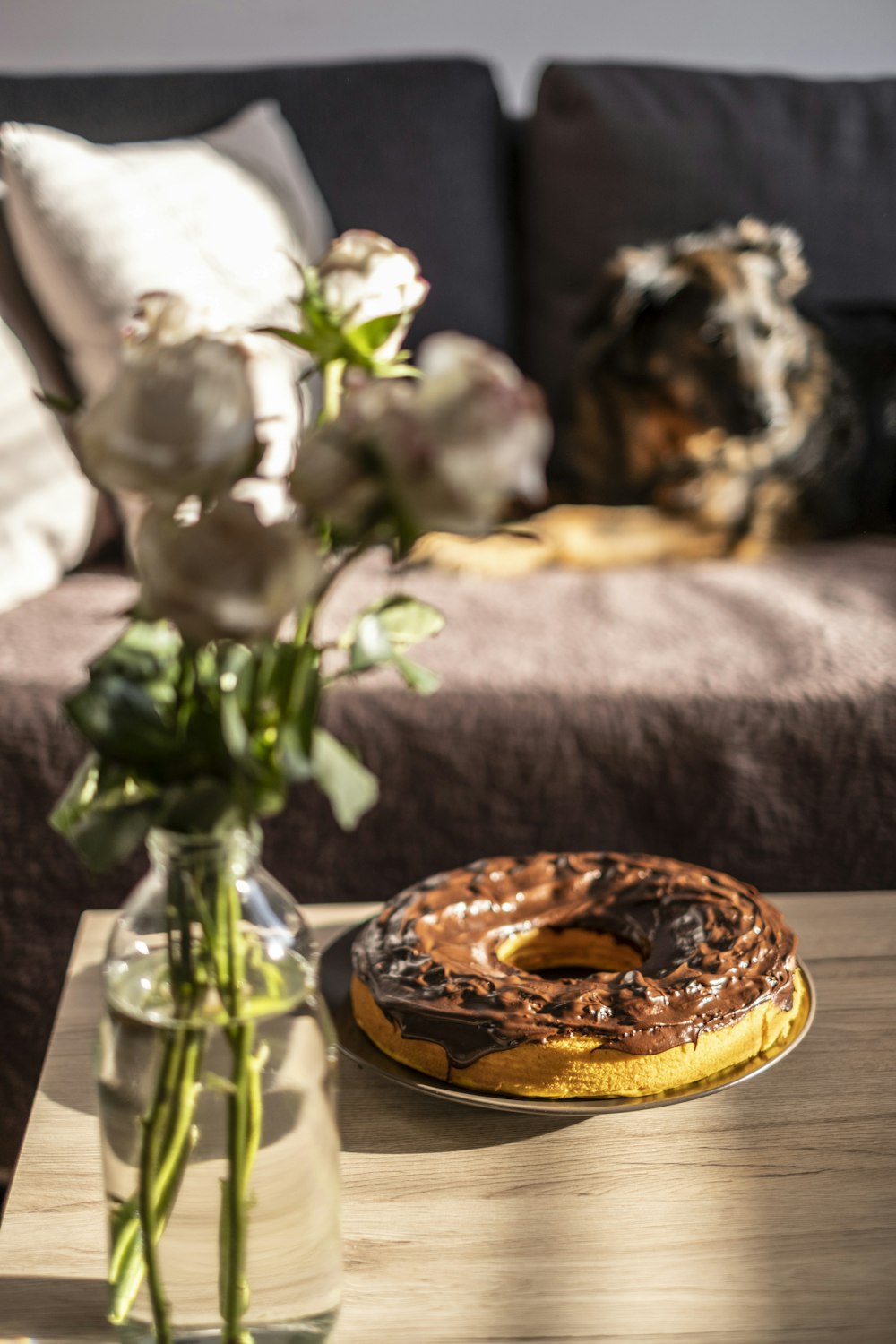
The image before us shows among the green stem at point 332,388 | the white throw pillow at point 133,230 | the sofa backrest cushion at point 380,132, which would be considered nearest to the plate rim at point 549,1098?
the green stem at point 332,388

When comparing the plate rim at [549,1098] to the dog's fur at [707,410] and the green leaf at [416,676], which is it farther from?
the dog's fur at [707,410]

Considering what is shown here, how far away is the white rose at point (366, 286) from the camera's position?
452mm

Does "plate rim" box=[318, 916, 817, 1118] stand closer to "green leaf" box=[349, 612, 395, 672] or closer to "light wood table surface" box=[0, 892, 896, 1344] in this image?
"light wood table surface" box=[0, 892, 896, 1344]

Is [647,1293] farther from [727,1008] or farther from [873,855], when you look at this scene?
[873,855]

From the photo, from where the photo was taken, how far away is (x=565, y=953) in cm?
80

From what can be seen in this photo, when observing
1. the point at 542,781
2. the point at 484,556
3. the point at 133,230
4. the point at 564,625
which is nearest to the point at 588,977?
the point at 542,781

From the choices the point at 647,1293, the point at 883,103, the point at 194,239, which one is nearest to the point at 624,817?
the point at 647,1293

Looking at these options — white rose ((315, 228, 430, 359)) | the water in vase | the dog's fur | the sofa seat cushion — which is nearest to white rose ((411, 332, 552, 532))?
white rose ((315, 228, 430, 359))

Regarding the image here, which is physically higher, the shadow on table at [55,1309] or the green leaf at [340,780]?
the green leaf at [340,780]

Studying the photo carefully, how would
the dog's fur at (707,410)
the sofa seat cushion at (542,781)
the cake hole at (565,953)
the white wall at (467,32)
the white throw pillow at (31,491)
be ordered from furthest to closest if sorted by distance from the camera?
the white wall at (467,32) < the dog's fur at (707,410) < the white throw pillow at (31,491) < the sofa seat cushion at (542,781) < the cake hole at (565,953)

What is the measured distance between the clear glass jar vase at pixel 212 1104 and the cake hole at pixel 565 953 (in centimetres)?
30

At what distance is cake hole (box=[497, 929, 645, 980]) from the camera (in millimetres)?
788

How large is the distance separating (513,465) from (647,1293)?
0.41 meters

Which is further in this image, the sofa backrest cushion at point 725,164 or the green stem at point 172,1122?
the sofa backrest cushion at point 725,164
